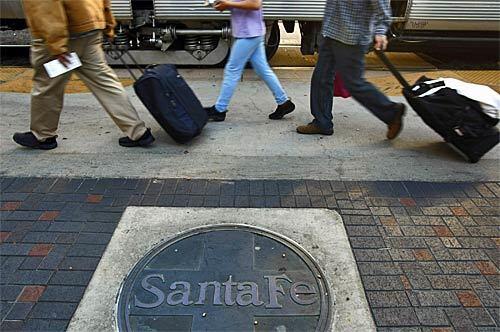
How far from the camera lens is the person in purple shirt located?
382cm

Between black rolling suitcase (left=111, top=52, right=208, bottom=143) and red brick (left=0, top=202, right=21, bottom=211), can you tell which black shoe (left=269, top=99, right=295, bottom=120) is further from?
red brick (left=0, top=202, right=21, bottom=211)

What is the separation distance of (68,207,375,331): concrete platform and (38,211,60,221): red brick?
0.45m

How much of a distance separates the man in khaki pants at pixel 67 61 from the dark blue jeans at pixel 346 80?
5.25 ft

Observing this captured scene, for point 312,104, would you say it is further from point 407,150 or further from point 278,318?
point 278,318

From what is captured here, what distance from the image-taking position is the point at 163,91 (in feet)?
11.7

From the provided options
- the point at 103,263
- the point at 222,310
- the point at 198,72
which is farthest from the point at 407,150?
the point at 198,72

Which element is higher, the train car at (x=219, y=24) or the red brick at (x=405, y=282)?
the train car at (x=219, y=24)

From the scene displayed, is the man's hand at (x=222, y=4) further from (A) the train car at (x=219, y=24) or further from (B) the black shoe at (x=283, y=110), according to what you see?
(A) the train car at (x=219, y=24)

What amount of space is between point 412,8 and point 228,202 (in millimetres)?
4484

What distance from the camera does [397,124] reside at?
12.6ft

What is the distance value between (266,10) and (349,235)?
12.9 ft

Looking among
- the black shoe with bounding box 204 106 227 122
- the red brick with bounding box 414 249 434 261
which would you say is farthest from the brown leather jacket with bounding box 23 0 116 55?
the red brick with bounding box 414 249 434 261

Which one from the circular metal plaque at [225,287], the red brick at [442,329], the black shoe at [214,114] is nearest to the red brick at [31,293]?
the circular metal plaque at [225,287]

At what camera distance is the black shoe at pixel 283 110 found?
4.46 metres
